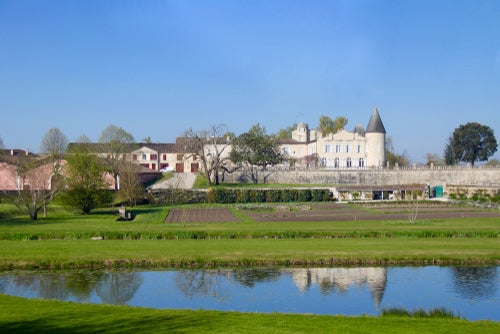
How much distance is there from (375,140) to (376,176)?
8530 millimetres

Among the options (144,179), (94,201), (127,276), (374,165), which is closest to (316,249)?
(127,276)

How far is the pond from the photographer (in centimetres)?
1946

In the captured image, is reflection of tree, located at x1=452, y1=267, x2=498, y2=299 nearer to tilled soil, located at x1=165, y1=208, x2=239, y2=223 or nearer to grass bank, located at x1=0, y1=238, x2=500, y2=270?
grass bank, located at x1=0, y1=238, x2=500, y2=270

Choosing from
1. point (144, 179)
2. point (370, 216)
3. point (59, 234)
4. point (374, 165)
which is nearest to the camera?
point (59, 234)

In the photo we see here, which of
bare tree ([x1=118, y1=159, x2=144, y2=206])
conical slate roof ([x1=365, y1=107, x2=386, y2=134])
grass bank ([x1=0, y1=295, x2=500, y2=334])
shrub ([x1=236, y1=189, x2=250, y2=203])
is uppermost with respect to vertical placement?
conical slate roof ([x1=365, y1=107, x2=386, y2=134])

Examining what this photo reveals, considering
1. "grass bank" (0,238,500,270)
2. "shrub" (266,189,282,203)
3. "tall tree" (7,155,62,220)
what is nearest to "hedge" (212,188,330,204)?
"shrub" (266,189,282,203)

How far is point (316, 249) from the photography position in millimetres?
29484

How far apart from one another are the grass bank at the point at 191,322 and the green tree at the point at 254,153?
80.5 metres

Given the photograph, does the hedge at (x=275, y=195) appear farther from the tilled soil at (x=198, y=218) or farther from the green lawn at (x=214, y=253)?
the green lawn at (x=214, y=253)

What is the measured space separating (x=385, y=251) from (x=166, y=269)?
34.9 ft

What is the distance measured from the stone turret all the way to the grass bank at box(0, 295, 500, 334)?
288 feet

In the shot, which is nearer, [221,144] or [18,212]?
[18,212]

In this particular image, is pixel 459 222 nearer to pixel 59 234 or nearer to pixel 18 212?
pixel 59 234

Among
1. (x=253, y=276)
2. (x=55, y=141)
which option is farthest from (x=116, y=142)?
(x=253, y=276)
